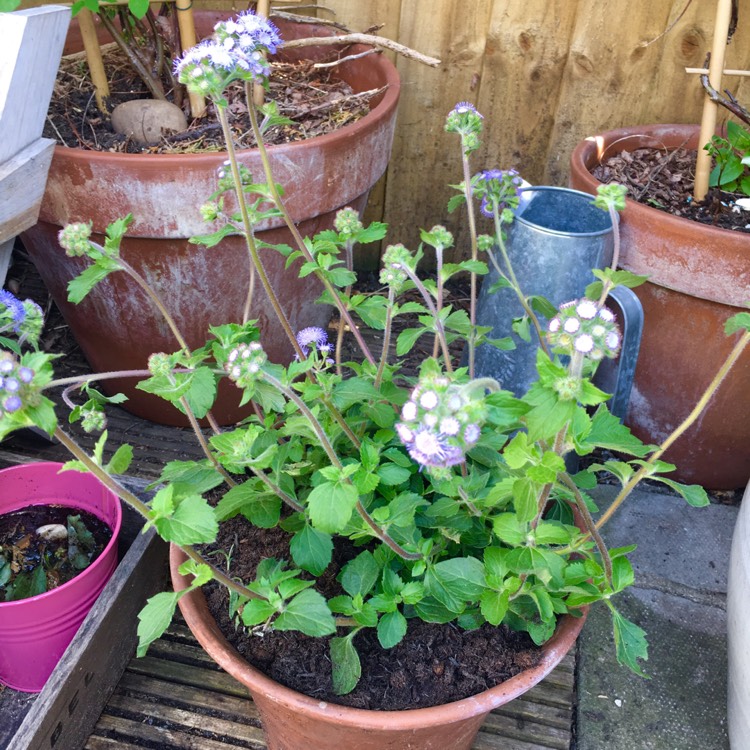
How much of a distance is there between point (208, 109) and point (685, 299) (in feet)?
4.47

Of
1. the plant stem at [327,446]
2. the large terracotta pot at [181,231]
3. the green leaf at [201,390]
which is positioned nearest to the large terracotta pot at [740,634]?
the plant stem at [327,446]

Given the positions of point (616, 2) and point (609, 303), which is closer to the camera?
point (609, 303)

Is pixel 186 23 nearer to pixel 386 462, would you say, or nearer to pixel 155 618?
pixel 386 462

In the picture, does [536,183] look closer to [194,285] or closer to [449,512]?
[194,285]

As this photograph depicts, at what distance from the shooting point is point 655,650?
5.59 ft

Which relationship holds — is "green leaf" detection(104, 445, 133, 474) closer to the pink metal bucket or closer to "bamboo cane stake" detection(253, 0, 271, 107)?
the pink metal bucket

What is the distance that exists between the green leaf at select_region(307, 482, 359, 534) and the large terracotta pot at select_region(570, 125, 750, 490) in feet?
3.65

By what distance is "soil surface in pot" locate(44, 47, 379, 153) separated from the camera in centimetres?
193

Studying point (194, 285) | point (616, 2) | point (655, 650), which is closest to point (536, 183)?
point (616, 2)

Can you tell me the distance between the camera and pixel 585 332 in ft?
2.80

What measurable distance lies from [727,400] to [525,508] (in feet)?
3.78

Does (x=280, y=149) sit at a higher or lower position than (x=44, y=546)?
higher

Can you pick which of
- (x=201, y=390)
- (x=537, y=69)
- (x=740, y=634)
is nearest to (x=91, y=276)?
(x=201, y=390)

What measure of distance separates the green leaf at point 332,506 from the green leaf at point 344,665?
1.01 ft
